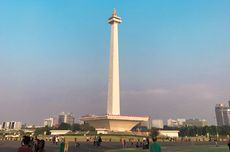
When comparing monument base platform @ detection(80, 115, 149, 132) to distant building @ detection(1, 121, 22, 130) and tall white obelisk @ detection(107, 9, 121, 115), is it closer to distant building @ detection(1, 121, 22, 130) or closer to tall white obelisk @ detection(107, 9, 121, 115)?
tall white obelisk @ detection(107, 9, 121, 115)

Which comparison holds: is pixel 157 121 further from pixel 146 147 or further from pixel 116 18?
pixel 146 147

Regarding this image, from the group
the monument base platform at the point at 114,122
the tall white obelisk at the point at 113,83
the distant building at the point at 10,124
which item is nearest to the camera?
the monument base platform at the point at 114,122

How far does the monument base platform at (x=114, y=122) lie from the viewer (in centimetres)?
6893

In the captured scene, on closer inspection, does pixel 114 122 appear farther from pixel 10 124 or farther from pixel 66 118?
pixel 10 124

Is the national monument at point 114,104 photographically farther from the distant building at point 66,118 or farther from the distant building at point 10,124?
the distant building at point 10,124

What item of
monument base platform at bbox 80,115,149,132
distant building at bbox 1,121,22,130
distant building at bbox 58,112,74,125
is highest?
distant building at bbox 58,112,74,125

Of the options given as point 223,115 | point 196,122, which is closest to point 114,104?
point 223,115

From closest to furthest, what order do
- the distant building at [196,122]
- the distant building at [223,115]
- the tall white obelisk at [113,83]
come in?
the tall white obelisk at [113,83]
the distant building at [223,115]
the distant building at [196,122]

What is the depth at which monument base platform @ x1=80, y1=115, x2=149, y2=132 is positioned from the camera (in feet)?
226

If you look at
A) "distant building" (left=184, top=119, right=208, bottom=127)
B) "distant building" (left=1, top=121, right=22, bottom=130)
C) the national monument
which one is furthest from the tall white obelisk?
"distant building" (left=1, top=121, right=22, bottom=130)

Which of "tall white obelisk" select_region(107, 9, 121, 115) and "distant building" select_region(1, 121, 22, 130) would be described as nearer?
"tall white obelisk" select_region(107, 9, 121, 115)

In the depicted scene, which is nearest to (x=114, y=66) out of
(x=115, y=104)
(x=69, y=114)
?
(x=115, y=104)

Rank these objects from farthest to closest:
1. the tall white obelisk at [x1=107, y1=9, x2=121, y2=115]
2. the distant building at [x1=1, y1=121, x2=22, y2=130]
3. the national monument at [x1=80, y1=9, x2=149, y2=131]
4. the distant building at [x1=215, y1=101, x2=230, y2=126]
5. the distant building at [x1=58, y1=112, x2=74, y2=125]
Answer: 1. the distant building at [x1=58, y1=112, x2=74, y2=125]
2. the distant building at [x1=1, y1=121, x2=22, y2=130]
3. the distant building at [x1=215, y1=101, x2=230, y2=126]
4. the tall white obelisk at [x1=107, y1=9, x2=121, y2=115]
5. the national monument at [x1=80, y1=9, x2=149, y2=131]

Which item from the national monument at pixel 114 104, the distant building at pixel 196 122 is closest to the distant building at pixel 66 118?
the distant building at pixel 196 122
